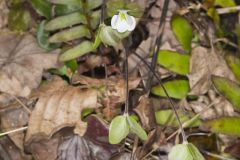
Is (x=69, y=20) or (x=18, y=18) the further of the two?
(x=18, y=18)

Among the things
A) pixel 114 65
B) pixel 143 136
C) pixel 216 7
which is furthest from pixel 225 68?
pixel 143 136

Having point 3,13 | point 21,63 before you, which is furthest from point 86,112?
point 3,13

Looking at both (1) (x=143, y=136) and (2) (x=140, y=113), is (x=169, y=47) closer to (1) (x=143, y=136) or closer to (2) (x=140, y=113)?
(2) (x=140, y=113)

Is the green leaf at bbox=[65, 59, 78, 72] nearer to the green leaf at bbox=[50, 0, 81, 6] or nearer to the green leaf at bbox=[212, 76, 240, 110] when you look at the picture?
the green leaf at bbox=[50, 0, 81, 6]

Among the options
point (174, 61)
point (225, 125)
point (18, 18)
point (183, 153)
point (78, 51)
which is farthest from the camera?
point (18, 18)

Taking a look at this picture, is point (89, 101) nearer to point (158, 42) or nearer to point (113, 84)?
point (113, 84)

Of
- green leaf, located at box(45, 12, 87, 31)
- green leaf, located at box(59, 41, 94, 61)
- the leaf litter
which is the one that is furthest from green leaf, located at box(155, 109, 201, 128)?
green leaf, located at box(45, 12, 87, 31)
